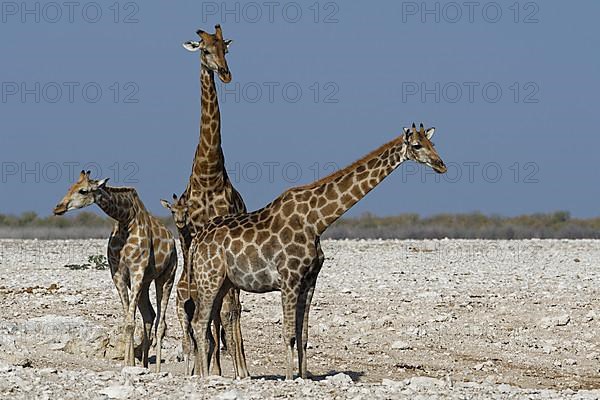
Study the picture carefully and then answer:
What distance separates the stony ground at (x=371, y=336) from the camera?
9602 millimetres

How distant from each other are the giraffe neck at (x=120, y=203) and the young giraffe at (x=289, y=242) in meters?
1.02

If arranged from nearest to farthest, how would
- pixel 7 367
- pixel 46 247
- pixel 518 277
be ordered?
pixel 7 367, pixel 518 277, pixel 46 247

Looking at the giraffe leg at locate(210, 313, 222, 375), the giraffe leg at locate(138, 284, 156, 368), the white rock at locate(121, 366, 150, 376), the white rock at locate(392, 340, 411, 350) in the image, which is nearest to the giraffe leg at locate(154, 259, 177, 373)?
the giraffe leg at locate(138, 284, 156, 368)

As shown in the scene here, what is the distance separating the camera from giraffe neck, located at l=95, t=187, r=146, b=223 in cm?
1209

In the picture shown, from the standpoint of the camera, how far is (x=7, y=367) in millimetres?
10047

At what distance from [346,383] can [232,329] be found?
9.34 feet

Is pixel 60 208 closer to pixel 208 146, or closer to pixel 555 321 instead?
pixel 208 146

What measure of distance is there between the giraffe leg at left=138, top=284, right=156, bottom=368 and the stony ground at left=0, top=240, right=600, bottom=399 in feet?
1.41

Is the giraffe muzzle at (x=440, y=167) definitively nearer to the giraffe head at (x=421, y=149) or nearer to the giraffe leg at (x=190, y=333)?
the giraffe head at (x=421, y=149)

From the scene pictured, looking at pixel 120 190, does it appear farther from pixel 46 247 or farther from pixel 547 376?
pixel 46 247

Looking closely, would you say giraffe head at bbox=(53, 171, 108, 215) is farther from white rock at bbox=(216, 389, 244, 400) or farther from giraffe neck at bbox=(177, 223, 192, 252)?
white rock at bbox=(216, 389, 244, 400)

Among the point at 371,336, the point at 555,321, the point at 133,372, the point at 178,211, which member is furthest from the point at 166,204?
the point at 555,321

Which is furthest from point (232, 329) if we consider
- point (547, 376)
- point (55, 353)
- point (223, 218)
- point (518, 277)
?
A: point (518, 277)

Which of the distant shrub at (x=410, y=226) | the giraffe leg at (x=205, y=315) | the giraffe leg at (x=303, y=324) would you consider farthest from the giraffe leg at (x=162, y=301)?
the distant shrub at (x=410, y=226)
